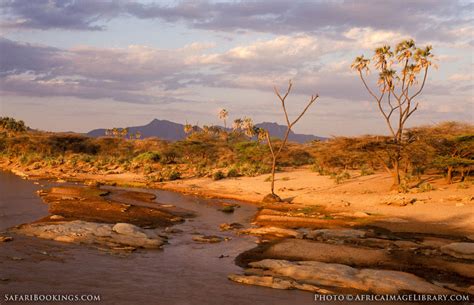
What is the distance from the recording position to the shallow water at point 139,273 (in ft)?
34.8

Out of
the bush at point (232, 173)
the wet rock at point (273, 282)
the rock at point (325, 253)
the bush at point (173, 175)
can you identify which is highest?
the bush at point (232, 173)

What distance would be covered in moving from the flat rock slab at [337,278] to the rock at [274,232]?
4.82m

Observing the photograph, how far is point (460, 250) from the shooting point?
14844mm

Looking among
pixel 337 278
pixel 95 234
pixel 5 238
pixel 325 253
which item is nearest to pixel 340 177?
pixel 325 253

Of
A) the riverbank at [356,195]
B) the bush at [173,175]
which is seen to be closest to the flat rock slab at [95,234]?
the riverbank at [356,195]

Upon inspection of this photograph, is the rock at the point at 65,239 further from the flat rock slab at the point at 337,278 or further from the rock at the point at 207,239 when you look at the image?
the flat rock slab at the point at 337,278

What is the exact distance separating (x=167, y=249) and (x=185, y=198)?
14716 millimetres

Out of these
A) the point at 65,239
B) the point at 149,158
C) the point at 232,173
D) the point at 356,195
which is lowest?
the point at 65,239

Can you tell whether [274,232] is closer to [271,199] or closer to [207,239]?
[207,239]

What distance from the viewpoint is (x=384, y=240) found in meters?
16.7

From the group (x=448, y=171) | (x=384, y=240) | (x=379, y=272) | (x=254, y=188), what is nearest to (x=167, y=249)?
(x=379, y=272)

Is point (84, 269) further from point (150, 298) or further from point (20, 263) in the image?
point (150, 298)

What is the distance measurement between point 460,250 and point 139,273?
10752 millimetres

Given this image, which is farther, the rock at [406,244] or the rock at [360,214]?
the rock at [360,214]
